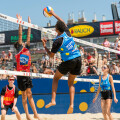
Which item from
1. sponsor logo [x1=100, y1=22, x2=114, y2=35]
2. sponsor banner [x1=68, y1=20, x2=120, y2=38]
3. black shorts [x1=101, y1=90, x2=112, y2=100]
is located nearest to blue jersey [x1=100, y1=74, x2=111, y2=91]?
black shorts [x1=101, y1=90, x2=112, y2=100]

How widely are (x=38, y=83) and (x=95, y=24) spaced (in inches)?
258

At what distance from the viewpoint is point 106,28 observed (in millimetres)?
14406

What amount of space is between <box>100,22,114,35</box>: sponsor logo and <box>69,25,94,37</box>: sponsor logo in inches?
22.3

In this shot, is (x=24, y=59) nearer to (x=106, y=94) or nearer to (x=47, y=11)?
(x=47, y=11)

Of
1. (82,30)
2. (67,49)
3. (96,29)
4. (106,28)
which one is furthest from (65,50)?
(82,30)

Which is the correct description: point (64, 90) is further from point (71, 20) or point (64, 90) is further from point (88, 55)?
point (71, 20)

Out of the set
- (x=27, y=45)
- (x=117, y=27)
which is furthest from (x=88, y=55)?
(x=27, y=45)

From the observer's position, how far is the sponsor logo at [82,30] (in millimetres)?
15250

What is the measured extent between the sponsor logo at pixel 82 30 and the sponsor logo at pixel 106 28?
22.3 inches

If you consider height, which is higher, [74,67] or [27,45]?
[27,45]

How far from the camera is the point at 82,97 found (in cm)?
939

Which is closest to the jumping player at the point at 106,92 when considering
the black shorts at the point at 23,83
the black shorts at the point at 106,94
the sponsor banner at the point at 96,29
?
the black shorts at the point at 106,94

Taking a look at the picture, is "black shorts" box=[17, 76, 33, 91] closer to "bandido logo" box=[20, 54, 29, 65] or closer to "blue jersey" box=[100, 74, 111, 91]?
"bandido logo" box=[20, 54, 29, 65]

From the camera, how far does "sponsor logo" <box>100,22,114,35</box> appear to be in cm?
1430
